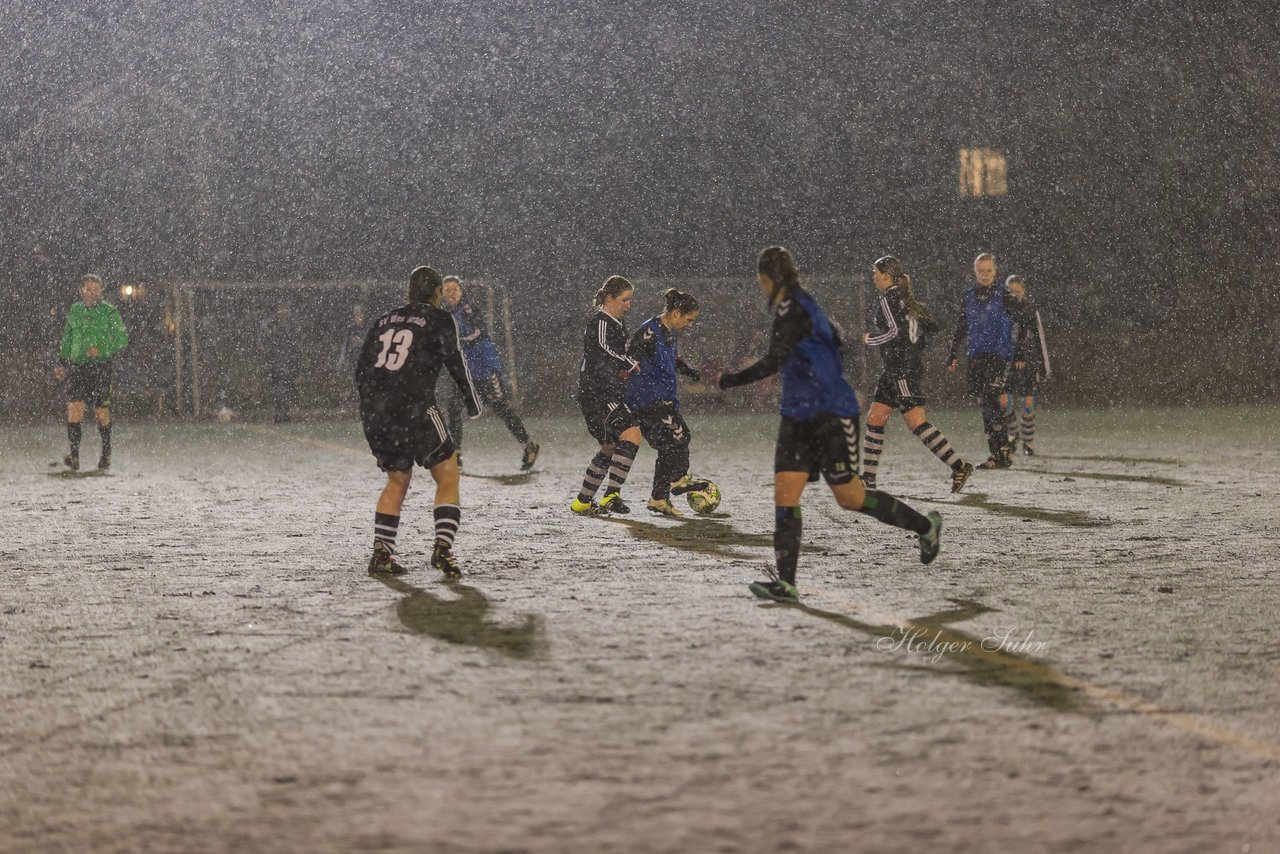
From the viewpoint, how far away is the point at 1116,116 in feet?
108

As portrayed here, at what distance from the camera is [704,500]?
10.3 metres

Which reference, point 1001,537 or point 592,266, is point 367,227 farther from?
point 1001,537

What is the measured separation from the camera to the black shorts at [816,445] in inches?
263

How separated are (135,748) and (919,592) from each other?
3912 mm

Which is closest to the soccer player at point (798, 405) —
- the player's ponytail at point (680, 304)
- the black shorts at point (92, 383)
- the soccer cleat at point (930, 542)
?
the soccer cleat at point (930, 542)

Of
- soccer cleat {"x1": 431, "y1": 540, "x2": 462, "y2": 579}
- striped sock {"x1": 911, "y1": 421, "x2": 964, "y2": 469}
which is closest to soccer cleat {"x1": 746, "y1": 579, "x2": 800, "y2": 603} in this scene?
soccer cleat {"x1": 431, "y1": 540, "x2": 462, "y2": 579}

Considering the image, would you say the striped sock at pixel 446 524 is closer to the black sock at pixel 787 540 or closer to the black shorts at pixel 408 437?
the black shorts at pixel 408 437

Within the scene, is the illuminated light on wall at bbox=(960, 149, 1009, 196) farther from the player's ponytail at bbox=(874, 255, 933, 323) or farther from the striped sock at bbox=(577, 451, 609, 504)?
the striped sock at bbox=(577, 451, 609, 504)

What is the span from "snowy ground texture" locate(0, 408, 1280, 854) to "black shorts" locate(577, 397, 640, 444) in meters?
0.67

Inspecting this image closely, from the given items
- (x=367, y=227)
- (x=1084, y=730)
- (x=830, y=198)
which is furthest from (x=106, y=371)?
(x=830, y=198)

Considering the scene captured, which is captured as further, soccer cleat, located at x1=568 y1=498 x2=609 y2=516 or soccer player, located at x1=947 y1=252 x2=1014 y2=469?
soccer player, located at x1=947 y1=252 x2=1014 y2=469

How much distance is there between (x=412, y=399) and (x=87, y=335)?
835 centimetres

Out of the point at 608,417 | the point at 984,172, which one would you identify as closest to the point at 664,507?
the point at 608,417

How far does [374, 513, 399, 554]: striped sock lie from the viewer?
773 cm
